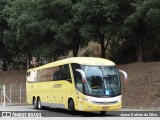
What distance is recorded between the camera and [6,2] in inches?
2092

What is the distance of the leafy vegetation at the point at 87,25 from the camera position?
38312mm

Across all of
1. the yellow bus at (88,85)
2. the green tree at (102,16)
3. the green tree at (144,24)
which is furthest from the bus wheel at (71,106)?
the green tree at (102,16)

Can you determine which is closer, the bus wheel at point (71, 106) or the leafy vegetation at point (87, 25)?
the bus wheel at point (71, 106)

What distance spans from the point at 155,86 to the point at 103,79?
9315mm

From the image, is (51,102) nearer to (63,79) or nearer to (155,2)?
(63,79)

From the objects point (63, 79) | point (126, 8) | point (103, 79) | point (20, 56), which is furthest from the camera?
point (20, 56)

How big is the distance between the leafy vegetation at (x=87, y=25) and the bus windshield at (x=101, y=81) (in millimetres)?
11365

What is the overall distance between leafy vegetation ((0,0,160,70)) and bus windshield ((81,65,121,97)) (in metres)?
11.4

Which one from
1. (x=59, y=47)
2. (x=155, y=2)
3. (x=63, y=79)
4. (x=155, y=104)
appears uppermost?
(x=155, y=2)

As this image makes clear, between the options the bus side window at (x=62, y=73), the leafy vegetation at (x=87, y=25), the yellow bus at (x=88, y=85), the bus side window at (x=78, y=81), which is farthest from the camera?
the leafy vegetation at (x=87, y=25)

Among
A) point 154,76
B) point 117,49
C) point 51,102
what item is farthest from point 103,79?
point 117,49

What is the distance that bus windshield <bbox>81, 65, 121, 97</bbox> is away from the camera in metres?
24.3

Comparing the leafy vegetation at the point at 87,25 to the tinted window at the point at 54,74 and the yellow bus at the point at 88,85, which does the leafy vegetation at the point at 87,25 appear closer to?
the tinted window at the point at 54,74

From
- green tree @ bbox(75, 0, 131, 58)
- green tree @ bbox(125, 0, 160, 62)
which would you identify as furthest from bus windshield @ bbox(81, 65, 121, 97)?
green tree @ bbox(75, 0, 131, 58)
